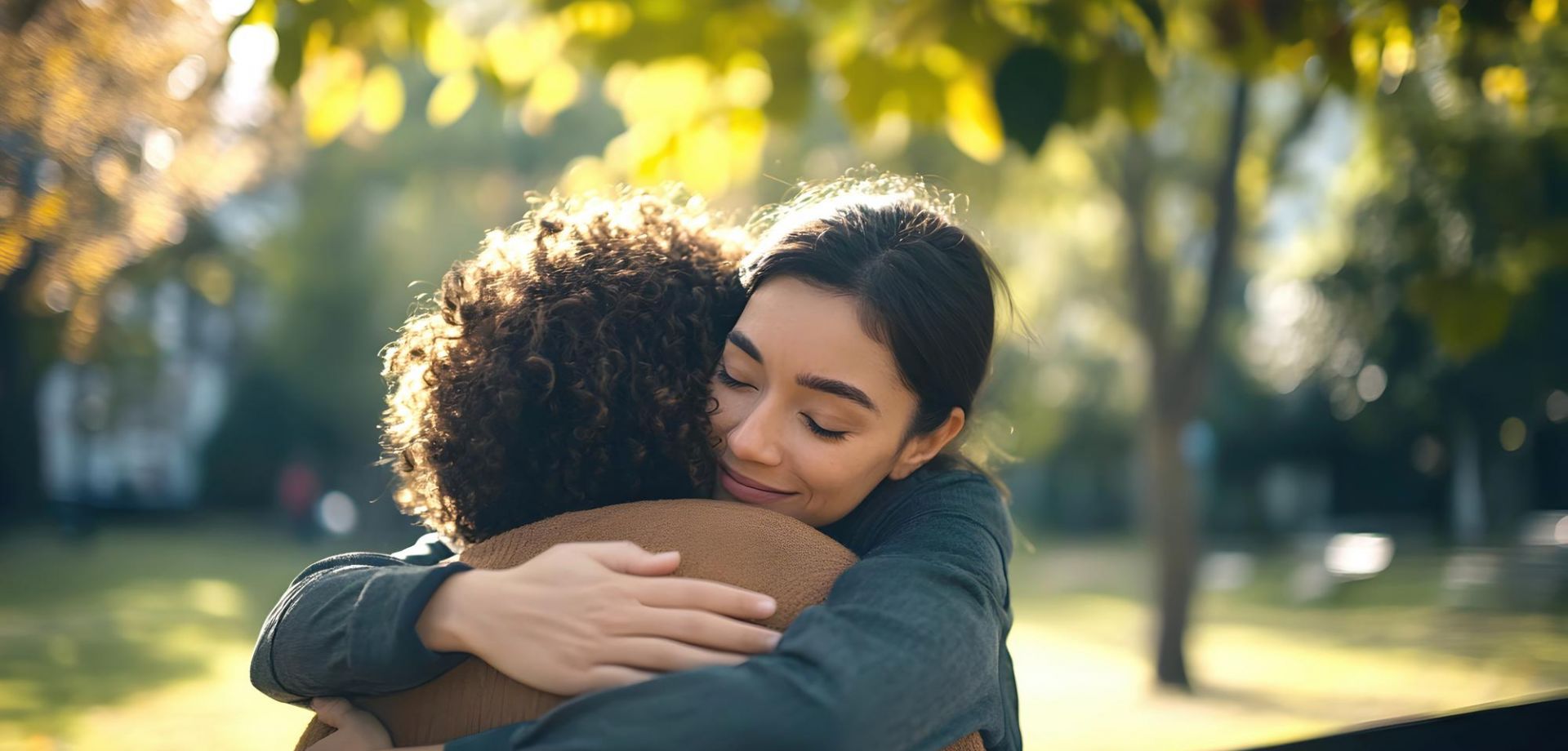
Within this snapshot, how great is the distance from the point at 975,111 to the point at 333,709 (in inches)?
98.4

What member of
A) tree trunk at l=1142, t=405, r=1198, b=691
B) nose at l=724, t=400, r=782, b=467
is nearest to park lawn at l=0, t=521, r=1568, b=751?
tree trunk at l=1142, t=405, r=1198, b=691

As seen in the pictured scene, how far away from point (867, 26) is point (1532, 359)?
52.4 feet

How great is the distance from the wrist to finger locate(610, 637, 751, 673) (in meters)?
0.19

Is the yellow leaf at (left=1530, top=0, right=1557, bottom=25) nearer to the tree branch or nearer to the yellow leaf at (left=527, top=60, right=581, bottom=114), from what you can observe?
the yellow leaf at (left=527, top=60, right=581, bottom=114)

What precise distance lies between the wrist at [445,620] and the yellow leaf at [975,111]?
2.27 m

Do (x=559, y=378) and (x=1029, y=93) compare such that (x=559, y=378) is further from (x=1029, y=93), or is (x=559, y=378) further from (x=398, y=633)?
(x=1029, y=93)

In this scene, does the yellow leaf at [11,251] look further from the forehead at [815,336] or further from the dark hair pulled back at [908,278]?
the forehead at [815,336]

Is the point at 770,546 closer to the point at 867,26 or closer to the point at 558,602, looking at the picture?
the point at 558,602

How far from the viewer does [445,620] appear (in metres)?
1.54

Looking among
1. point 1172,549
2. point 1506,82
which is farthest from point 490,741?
point 1172,549

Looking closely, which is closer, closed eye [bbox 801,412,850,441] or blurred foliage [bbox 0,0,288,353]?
closed eye [bbox 801,412,850,441]

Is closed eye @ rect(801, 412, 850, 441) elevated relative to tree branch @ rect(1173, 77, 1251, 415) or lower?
lower

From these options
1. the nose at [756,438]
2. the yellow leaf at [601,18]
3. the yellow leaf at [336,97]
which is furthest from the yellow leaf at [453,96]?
the nose at [756,438]

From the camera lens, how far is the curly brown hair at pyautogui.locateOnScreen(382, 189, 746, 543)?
1732 mm
